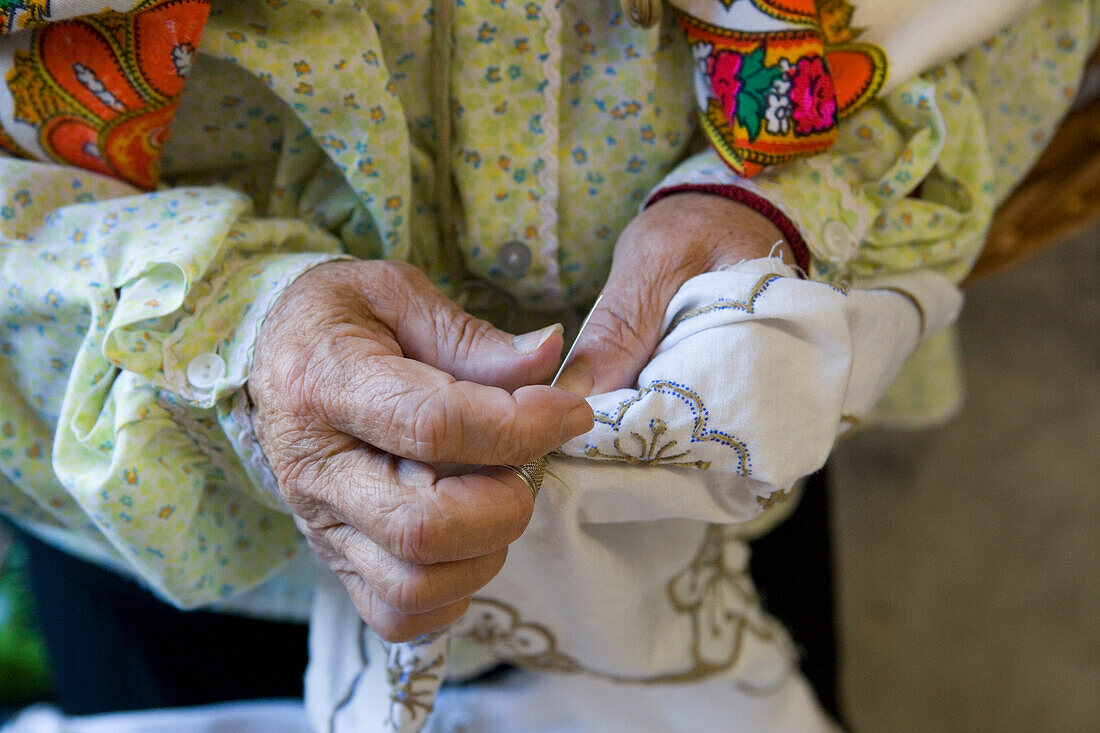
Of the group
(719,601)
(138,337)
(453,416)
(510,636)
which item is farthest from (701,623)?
(138,337)

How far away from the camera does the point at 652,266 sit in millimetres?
618

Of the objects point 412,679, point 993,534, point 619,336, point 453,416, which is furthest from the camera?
point 993,534

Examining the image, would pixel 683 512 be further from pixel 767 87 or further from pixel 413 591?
pixel 767 87

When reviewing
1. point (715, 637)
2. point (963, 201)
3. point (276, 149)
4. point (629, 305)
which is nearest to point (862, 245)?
point (963, 201)

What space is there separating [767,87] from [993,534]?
4.40 feet

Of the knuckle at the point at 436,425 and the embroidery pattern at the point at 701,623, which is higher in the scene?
the knuckle at the point at 436,425

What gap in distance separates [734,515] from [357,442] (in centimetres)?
28

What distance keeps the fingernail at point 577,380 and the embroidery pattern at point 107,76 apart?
1.19ft

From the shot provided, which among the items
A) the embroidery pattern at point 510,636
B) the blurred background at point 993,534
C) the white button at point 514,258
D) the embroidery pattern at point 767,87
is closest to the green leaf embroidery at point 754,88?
the embroidery pattern at point 767,87

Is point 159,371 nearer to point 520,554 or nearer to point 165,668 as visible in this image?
point 520,554

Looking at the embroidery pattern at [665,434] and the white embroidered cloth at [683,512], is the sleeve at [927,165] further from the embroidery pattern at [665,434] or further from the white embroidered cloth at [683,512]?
the embroidery pattern at [665,434]

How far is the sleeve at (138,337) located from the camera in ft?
1.98

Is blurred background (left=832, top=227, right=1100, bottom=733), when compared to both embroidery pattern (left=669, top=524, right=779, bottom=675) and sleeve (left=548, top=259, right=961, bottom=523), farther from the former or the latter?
sleeve (left=548, top=259, right=961, bottom=523)

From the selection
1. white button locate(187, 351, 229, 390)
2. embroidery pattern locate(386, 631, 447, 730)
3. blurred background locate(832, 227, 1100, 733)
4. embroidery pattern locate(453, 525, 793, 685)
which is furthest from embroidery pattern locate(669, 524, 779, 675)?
blurred background locate(832, 227, 1100, 733)
